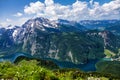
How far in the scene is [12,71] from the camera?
43.2 feet

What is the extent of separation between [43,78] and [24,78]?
98cm

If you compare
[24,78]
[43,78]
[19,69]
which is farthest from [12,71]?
[43,78]

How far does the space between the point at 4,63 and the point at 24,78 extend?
10.4 feet

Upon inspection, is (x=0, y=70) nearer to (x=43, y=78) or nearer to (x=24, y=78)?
(x=24, y=78)

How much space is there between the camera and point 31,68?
12945mm

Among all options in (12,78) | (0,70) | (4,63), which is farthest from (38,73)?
(4,63)

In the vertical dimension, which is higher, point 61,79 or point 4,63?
point 4,63

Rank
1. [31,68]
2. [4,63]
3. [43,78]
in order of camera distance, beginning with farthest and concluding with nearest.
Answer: [4,63] < [31,68] < [43,78]

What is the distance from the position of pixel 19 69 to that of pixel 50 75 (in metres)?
2.02

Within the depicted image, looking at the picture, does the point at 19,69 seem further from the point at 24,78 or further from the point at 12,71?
the point at 24,78

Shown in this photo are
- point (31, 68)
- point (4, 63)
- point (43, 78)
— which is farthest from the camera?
point (4, 63)

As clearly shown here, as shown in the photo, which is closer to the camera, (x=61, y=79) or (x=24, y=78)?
(x=24, y=78)

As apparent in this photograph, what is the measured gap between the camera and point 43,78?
39.5 feet

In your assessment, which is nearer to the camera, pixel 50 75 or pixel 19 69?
pixel 50 75
